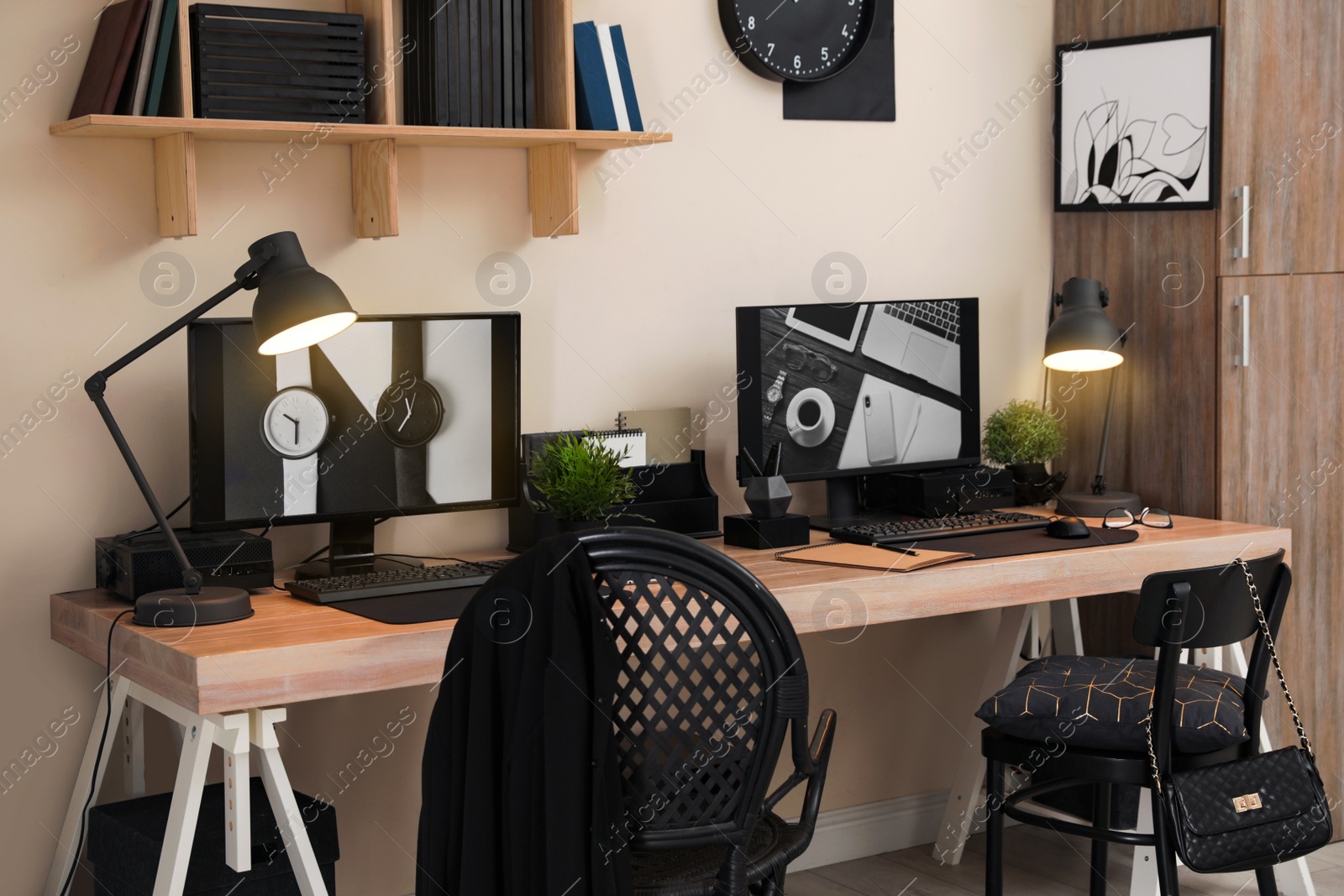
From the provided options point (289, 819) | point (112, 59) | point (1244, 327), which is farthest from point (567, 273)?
point (1244, 327)

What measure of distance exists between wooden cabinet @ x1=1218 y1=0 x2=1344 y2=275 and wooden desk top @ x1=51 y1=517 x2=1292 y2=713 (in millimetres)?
648

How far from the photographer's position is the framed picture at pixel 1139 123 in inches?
119

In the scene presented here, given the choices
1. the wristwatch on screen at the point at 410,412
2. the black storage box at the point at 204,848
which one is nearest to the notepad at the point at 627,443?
the wristwatch on screen at the point at 410,412

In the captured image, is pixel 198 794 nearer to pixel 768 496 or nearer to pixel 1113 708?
pixel 768 496

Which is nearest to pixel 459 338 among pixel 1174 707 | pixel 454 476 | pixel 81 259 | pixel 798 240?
pixel 454 476

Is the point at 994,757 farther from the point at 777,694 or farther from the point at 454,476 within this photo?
the point at 454,476

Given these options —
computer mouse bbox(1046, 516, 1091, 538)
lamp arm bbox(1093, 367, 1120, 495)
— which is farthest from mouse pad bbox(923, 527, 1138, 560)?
lamp arm bbox(1093, 367, 1120, 495)

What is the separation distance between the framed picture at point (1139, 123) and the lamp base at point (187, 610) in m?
2.24

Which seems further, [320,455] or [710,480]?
[710,480]

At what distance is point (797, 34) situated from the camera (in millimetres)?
3043

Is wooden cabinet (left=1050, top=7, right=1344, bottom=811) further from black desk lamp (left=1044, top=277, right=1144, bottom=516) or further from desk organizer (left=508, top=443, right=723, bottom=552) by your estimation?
desk organizer (left=508, top=443, right=723, bottom=552)

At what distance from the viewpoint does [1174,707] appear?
227 centimetres

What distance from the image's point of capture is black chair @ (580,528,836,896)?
165cm

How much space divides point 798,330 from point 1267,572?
1069mm
